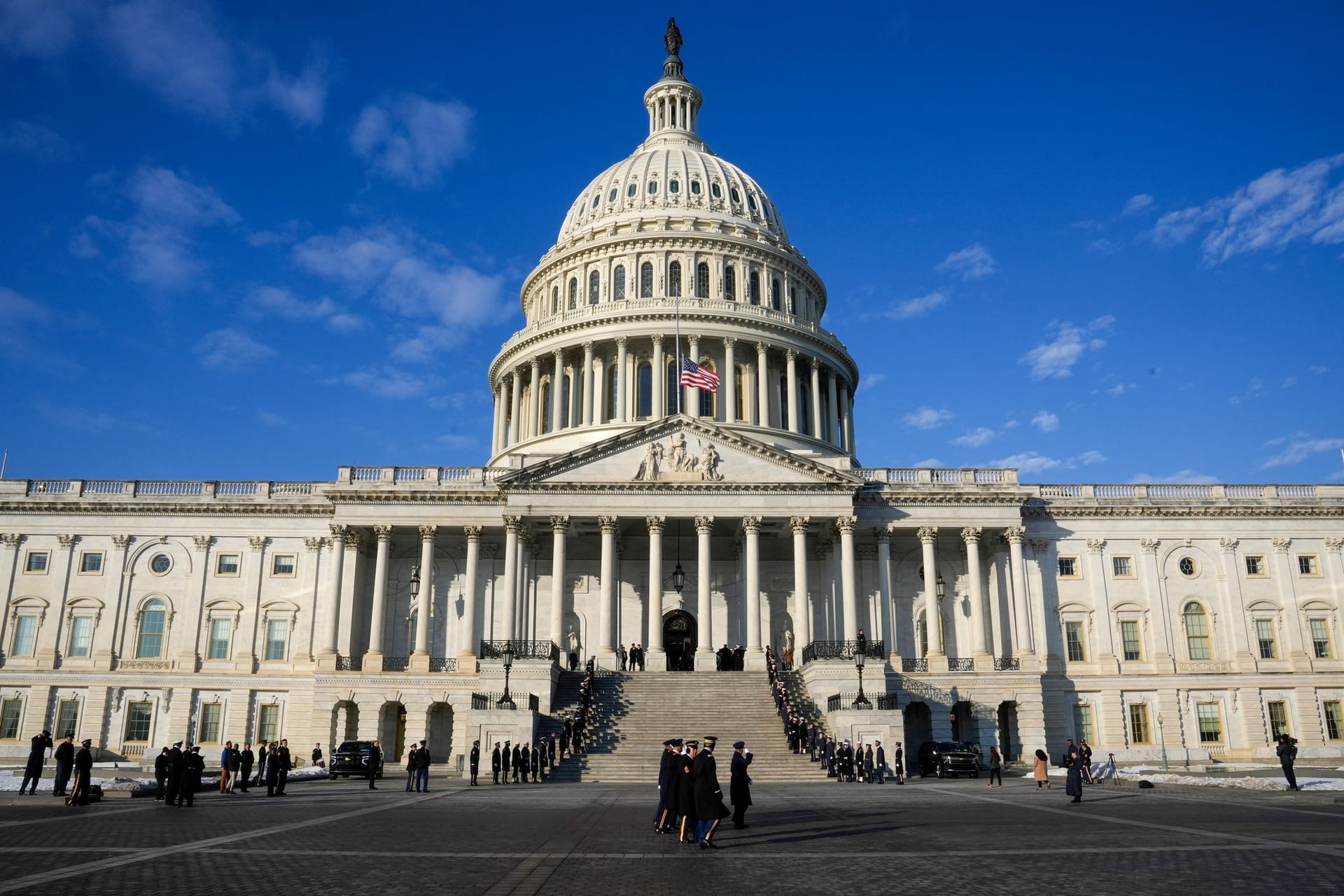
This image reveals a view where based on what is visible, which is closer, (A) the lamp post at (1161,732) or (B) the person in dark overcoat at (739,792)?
(B) the person in dark overcoat at (739,792)

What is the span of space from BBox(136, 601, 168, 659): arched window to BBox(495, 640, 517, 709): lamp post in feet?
75.2

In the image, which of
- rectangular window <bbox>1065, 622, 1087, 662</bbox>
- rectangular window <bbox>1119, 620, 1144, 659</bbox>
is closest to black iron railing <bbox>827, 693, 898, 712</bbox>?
rectangular window <bbox>1065, 622, 1087, 662</bbox>

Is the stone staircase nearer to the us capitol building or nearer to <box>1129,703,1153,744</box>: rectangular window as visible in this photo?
the us capitol building

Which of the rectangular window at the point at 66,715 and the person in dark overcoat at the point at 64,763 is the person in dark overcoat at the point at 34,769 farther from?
the rectangular window at the point at 66,715

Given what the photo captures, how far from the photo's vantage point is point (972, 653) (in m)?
56.9

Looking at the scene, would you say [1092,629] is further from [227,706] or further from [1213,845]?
[227,706]

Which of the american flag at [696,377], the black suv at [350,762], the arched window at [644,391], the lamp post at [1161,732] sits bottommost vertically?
the black suv at [350,762]

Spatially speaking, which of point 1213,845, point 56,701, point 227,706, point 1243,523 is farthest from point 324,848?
point 1243,523

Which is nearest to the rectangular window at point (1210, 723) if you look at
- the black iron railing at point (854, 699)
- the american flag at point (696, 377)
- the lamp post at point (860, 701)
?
the black iron railing at point (854, 699)

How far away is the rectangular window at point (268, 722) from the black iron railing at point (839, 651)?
29124 mm

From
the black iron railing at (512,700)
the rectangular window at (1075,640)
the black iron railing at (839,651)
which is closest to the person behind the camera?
the black iron railing at (512,700)

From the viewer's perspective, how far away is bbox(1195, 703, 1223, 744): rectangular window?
5703 centimetres

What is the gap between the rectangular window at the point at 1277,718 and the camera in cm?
5691

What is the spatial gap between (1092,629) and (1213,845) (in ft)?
144
